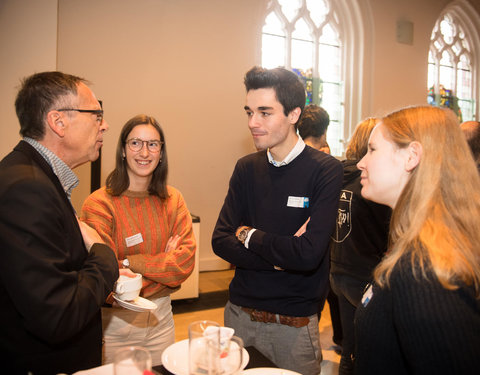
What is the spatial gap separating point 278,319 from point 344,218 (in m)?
0.97

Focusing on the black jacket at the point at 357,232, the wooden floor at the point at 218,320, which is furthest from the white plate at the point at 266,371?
the wooden floor at the point at 218,320

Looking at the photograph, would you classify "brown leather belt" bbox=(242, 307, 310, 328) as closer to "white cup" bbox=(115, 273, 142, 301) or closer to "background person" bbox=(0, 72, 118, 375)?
"white cup" bbox=(115, 273, 142, 301)

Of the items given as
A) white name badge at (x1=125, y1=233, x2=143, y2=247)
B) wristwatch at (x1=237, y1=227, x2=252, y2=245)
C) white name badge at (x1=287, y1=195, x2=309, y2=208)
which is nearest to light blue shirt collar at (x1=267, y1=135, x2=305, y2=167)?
white name badge at (x1=287, y1=195, x2=309, y2=208)

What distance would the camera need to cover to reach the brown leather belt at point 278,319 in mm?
1593

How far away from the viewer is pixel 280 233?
5.61 feet

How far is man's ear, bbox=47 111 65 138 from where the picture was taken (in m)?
1.30

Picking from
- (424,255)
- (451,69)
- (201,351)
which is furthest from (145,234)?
(451,69)

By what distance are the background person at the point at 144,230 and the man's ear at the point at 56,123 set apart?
1.96ft

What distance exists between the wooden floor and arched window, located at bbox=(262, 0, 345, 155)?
127 inches

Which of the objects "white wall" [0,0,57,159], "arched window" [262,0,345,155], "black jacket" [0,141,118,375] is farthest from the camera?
"arched window" [262,0,345,155]

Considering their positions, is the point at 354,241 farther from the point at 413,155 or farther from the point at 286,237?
the point at 413,155

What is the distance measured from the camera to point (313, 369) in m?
1.61

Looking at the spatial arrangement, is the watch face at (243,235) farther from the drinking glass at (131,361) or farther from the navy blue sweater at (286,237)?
the drinking glass at (131,361)

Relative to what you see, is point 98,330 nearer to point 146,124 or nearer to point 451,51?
point 146,124
